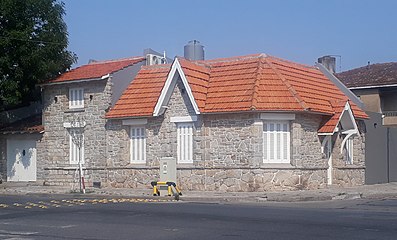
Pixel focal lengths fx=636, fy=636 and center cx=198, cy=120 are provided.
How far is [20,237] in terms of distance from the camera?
13305 mm

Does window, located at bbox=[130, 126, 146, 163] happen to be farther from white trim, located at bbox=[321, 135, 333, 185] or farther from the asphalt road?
white trim, located at bbox=[321, 135, 333, 185]

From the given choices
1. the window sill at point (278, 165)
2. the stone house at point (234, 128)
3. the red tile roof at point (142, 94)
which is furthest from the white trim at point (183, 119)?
the window sill at point (278, 165)

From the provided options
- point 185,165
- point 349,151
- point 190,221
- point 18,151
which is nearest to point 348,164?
point 349,151

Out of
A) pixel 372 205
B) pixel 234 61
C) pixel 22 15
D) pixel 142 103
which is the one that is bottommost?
pixel 372 205

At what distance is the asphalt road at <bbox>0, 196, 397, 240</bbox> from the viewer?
13383mm

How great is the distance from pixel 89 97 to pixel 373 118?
1473cm

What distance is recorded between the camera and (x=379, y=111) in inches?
1601

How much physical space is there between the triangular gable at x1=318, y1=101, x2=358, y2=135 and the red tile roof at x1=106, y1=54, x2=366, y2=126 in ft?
1.09

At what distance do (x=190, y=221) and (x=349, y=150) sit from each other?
17419 mm

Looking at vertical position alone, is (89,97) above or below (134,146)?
above

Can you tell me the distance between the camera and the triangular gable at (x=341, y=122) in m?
28.2

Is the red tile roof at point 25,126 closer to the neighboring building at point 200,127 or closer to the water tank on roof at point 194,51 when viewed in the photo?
the neighboring building at point 200,127

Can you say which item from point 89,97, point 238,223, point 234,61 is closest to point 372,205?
point 238,223

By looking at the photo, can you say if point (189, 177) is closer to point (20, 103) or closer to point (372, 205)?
point (372, 205)
